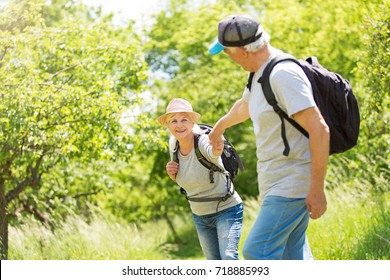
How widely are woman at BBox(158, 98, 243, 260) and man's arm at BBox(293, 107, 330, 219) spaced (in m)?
1.64

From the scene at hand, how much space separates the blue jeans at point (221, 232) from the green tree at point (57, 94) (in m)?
3.65

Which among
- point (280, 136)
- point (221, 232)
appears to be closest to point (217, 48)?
point (280, 136)

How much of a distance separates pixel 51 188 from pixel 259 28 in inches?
388

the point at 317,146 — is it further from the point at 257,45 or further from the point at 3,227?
the point at 3,227

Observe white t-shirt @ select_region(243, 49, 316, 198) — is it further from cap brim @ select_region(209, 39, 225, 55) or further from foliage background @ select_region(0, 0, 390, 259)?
foliage background @ select_region(0, 0, 390, 259)

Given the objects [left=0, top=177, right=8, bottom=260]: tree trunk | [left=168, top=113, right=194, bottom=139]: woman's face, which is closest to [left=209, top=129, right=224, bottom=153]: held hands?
[left=168, top=113, right=194, bottom=139]: woman's face

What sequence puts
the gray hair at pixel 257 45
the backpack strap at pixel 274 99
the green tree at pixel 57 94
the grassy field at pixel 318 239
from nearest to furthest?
the backpack strap at pixel 274 99
the gray hair at pixel 257 45
the grassy field at pixel 318 239
the green tree at pixel 57 94

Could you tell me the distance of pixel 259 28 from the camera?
4.26m

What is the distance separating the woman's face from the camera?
581 cm

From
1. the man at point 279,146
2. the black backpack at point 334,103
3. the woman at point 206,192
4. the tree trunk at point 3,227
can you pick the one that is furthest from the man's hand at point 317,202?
the tree trunk at point 3,227

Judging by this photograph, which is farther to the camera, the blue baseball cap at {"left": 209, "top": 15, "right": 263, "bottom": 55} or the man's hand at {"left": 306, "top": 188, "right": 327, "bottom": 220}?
the blue baseball cap at {"left": 209, "top": 15, "right": 263, "bottom": 55}

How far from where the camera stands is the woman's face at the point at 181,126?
5811 millimetres

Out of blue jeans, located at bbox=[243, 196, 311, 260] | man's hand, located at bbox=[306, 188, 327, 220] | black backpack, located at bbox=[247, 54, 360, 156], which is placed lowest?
blue jeans, located at bbox=[243, 196, 311, 260]

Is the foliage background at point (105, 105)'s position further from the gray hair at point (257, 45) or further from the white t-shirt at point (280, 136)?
the gray hair at point (257, 45)
